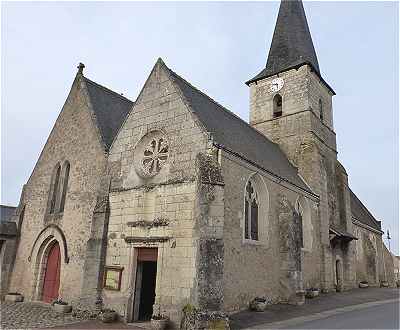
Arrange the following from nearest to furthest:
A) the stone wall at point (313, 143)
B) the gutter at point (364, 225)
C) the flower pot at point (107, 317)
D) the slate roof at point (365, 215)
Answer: the flower pot at point (107, 317) < the stone wall at point (313, 143) < the gutter at point (364, 225) < the slate roof at point (365, 215)

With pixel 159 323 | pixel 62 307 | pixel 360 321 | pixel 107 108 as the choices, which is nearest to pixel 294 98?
pixel 107 108

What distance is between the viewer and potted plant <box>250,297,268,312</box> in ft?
37.3

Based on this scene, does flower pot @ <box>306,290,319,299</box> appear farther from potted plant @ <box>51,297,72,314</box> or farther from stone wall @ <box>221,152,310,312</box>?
potted plant @ <box>51,297,72,314</box>

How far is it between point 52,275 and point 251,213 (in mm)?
8519

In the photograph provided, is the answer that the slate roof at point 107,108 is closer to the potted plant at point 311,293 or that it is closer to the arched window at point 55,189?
the arched window at point 55,189

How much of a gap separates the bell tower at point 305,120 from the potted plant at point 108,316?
9218 mm

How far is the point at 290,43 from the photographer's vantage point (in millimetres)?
23812

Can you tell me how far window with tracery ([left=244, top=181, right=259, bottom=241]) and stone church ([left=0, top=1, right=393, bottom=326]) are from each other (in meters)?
0.06

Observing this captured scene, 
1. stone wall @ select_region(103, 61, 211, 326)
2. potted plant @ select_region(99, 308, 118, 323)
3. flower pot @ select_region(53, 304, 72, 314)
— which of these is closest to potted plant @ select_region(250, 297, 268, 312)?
stone wall @ select_region(103, 61, 211, 326)

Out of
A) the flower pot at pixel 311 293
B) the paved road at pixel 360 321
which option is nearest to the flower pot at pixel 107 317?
the paved road at pixel 360 321

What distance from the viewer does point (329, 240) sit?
18.0 m

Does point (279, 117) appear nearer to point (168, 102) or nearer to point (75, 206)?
point (168, 102)

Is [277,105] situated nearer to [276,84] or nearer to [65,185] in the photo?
[276,84]

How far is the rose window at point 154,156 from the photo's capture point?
476 inches
